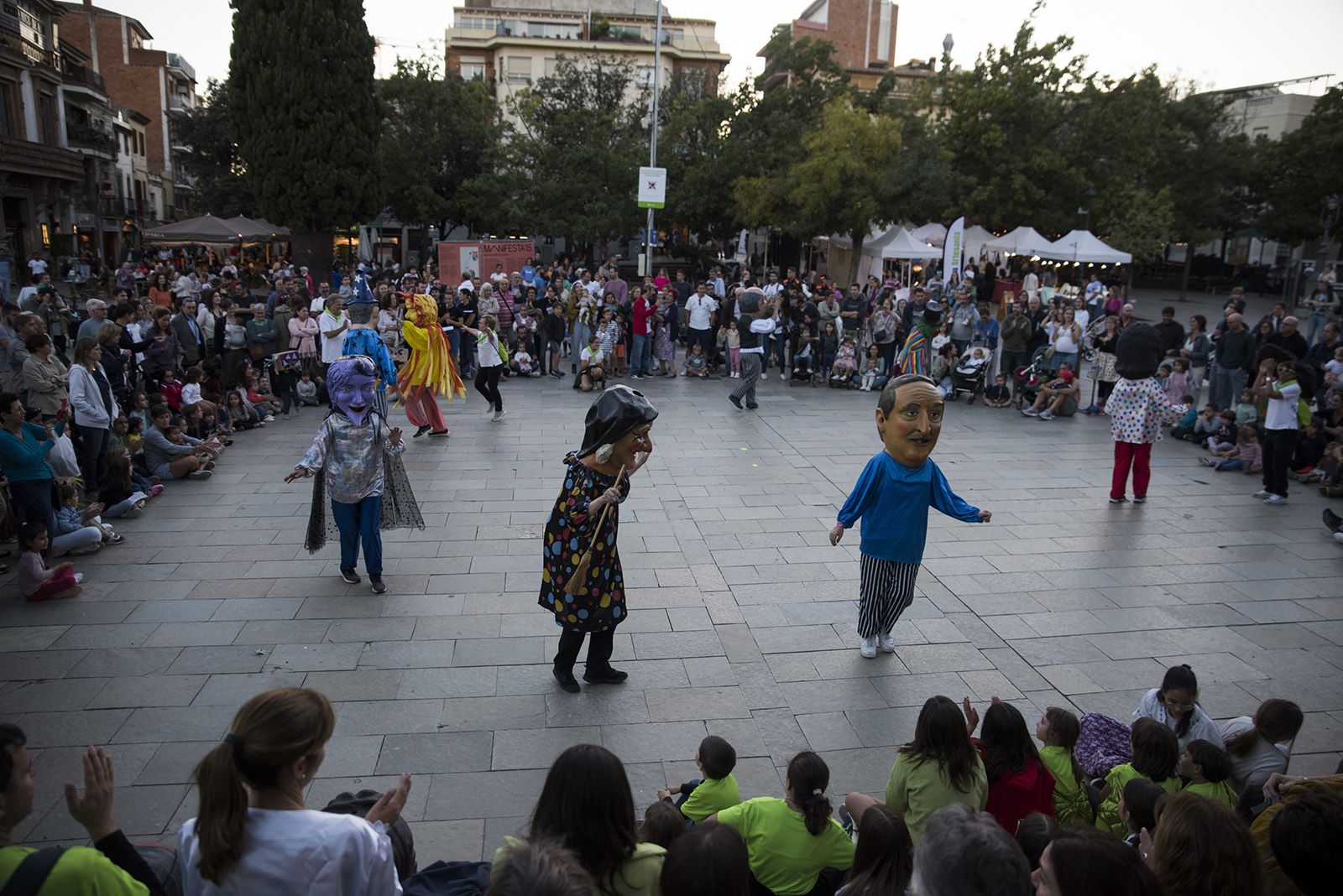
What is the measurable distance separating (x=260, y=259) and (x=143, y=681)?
1417 inches

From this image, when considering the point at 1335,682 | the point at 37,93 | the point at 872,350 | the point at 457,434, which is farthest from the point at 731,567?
the point at 37,93

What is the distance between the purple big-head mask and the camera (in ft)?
21.4

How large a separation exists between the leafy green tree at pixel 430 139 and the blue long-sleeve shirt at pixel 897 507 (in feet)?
95.6

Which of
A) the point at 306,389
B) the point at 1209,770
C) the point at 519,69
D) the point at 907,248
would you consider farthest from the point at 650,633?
the point at 519,69

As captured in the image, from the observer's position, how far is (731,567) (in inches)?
296

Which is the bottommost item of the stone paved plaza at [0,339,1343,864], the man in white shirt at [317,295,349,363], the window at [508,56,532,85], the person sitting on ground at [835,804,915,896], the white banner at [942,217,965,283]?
the stone paved plaza at [0,339,1343,864]

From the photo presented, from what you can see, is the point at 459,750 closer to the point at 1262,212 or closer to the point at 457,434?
the point at 457,434

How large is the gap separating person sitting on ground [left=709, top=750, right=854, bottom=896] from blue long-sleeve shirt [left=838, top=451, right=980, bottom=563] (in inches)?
100

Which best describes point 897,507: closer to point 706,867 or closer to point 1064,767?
point 1064,767

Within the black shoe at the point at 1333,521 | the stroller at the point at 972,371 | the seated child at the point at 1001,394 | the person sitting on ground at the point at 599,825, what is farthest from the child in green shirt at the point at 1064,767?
the stroller at the point at 972,371

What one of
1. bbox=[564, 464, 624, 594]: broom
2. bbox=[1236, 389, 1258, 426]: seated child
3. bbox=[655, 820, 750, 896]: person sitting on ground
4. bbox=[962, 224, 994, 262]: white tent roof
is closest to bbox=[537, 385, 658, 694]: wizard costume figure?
bbox=[564, 464, 624, 594]: broom

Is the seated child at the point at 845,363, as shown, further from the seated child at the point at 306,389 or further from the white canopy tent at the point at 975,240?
the white canopy tent at the point at 975,240

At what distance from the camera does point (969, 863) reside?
2408 mm

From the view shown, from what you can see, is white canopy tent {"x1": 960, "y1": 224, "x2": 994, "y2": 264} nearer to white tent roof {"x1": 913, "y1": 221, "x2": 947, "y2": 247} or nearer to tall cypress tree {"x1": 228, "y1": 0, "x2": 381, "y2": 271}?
white tent roof {"x1": 913, "y1": 221, "x2": 947, "y2": 247}
